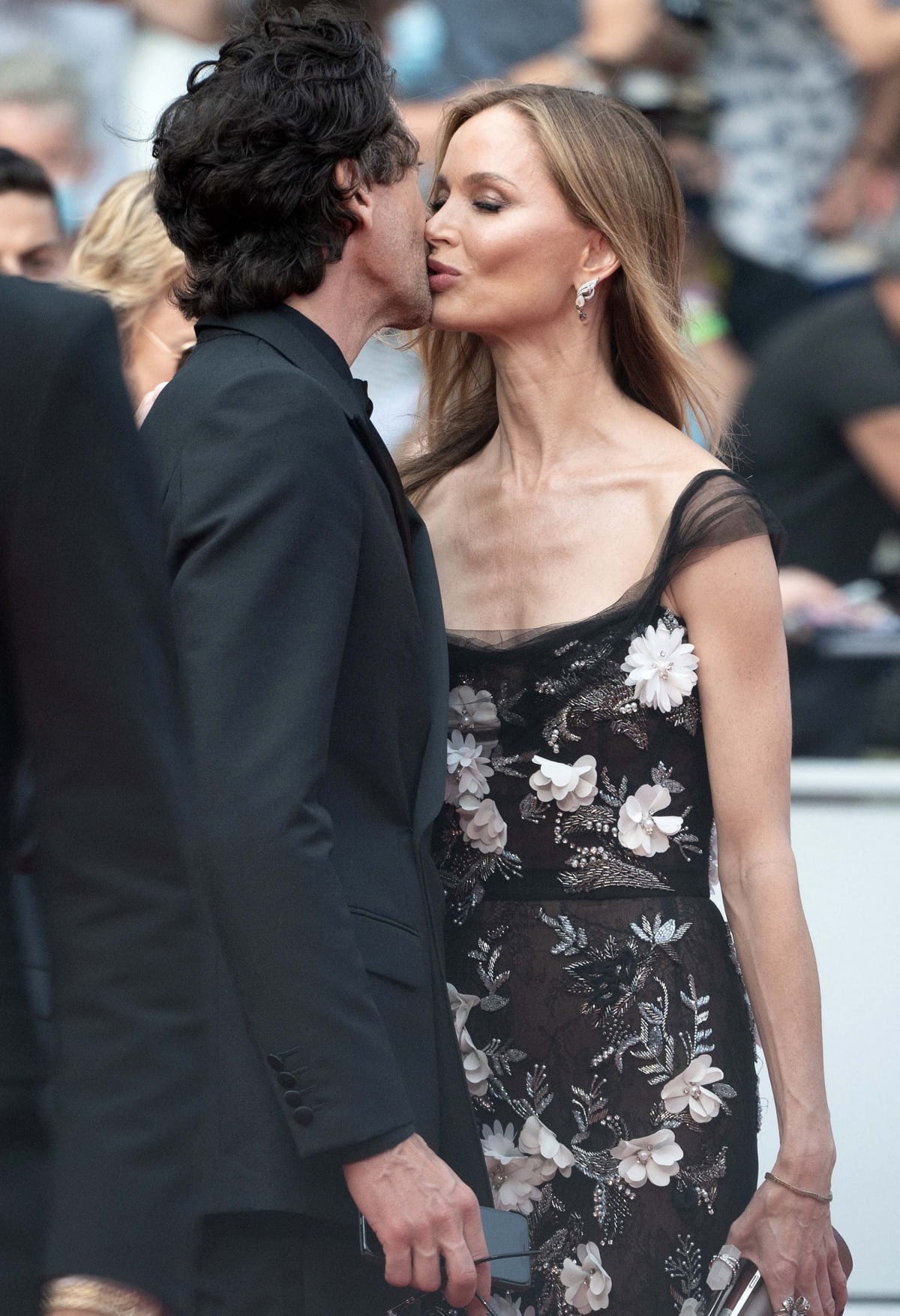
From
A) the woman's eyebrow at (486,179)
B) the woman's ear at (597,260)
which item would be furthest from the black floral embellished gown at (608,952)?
the woman's eyebrow at (486,179)

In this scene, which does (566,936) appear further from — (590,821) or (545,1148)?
(545,1148)

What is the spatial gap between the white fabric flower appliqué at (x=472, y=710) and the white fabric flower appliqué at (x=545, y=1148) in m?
0.48

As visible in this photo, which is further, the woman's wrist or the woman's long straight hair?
the woman's long straight hair

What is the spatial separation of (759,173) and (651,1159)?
3.07m

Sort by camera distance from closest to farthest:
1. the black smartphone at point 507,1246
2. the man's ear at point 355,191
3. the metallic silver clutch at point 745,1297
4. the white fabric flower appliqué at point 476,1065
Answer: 1. the black smartphone at point 507,1246
2. the man's ear at point 355,191
3. the metallic silver clutch at point 745,1297
4. the white fabric flower appliqué at point 476,1065

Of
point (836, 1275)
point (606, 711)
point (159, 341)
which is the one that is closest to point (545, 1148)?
point (836, 1275)

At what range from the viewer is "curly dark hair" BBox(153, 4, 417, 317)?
5.52 feet

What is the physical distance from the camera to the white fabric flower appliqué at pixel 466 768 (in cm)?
199

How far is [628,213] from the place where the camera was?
6.79 ft

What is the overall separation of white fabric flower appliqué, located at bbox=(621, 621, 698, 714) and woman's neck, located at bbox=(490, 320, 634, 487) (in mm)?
306

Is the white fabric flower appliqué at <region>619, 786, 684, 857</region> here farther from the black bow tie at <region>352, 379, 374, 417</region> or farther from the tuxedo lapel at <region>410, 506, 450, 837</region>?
the black bow tie at <region>352, 379, 374, 417</region>

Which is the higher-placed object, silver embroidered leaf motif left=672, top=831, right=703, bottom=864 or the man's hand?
silver embroidered leaf motif left=672, top=831, right=703, bottom=864

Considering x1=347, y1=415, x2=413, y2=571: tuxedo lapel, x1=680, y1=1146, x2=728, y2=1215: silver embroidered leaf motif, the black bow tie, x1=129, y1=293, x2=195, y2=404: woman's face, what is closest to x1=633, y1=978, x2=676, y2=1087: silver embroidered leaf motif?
x1=680, y1=1146, x2=728, y2=1215: silver embroidered leaf motif

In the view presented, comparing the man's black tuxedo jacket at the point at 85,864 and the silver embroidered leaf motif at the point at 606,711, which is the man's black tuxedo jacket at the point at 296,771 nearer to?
the silver embroidered leaf motif at the point at 606,711
